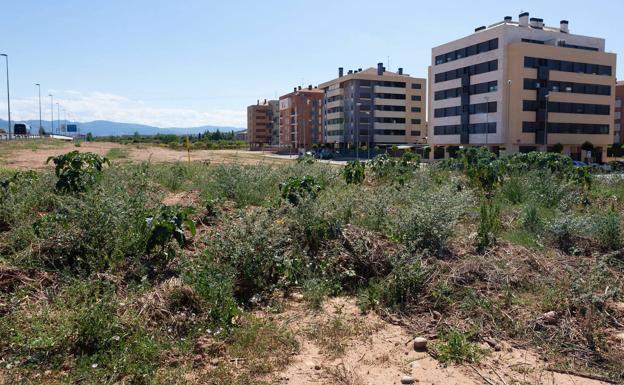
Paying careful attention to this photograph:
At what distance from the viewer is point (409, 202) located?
9703 mm

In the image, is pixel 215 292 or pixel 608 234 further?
pixel 608 234

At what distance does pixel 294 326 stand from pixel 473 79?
202 feet

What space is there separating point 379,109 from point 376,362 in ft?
300

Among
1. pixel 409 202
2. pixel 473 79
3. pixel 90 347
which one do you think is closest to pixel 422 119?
pixel 473 79

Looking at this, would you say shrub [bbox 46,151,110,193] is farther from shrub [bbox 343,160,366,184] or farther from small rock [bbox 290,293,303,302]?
shrub [bbox 343,160,366,184]

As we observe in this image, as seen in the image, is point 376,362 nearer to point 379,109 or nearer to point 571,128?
point 571,128

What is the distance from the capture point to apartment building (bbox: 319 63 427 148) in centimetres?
9338

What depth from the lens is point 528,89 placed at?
188 feet

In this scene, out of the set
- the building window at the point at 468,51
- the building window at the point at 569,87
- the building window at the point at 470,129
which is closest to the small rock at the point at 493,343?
the building window at the point at 470,129

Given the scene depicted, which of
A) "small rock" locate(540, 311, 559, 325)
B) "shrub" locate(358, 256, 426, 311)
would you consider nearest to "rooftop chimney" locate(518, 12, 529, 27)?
"shrub" locate(358, 256, 426, 311)

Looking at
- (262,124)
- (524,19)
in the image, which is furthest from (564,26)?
(262,124)

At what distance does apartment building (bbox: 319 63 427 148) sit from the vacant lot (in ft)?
277

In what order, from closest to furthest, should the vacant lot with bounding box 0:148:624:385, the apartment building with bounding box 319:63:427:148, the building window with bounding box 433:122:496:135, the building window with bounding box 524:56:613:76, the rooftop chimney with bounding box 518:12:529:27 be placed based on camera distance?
the vacant lot with bounding box 0:148:624:385
the building window with bounding box 524:56:613:76
the building window with bounding box 433:122:496:135
the rooftop chimney with bounding box 518:12:529:27
the apartment building with bounding box 319:63:427:148

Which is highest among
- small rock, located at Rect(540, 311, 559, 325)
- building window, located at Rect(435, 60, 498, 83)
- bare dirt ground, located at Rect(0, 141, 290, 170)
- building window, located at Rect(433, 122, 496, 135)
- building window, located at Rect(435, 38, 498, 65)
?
building window, located at Rect(435, 38, 498, 65)
